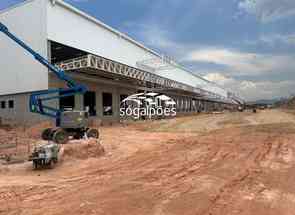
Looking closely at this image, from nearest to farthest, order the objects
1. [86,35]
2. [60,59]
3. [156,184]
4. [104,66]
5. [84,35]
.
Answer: [156,184], [104,66], [60,59], [84,35], [86,35]

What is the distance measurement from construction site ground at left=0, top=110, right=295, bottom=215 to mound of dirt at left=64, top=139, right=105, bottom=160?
40mm

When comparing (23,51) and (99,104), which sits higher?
(23,51)

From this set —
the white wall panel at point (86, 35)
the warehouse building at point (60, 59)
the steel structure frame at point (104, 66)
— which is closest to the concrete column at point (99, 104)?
the warehouse building at point (60, 59)

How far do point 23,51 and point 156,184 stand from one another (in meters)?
22.4

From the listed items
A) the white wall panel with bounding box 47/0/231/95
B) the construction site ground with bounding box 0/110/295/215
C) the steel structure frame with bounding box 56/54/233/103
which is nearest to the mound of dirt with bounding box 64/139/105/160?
the construction site ground with bounding box 0/110/295/215

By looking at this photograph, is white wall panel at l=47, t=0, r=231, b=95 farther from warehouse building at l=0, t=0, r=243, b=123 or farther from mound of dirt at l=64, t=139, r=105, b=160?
mound of dirt at l=64, t=139, r=105, b=160

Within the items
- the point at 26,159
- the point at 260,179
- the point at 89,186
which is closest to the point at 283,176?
the point at 260,179

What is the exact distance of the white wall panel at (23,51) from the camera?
Answer: 2328cm

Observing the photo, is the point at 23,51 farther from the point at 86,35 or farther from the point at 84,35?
the point at 86,35

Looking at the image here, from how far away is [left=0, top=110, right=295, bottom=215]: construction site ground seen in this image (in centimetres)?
521

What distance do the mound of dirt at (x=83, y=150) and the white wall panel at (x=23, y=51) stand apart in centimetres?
1361

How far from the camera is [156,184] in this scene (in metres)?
6.81

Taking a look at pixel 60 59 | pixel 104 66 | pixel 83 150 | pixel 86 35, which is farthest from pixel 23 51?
pixel 83 150

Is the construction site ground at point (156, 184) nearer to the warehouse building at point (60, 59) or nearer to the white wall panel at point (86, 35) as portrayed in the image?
the warehouse building at point (60, 59)
